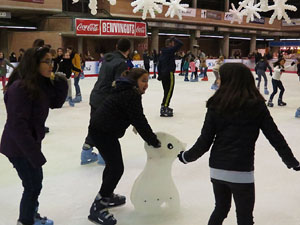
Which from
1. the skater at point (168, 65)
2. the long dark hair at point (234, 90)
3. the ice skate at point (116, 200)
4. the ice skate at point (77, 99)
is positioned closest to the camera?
the long dark hair at point (234, 90)

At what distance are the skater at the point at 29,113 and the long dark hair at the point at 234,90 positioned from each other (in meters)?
0.92

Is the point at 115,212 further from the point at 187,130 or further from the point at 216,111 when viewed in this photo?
the point at 187,130

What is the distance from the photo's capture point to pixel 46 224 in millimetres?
2334

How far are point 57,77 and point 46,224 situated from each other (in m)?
0.97

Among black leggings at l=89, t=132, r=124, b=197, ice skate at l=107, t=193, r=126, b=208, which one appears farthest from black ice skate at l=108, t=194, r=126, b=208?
black leggings at l=89, t=132, r=124, b=197

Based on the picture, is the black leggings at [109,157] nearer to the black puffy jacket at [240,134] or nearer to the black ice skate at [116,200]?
the black ice skate at [116,200]

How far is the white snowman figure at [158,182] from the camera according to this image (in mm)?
2437

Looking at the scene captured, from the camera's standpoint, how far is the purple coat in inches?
73.3

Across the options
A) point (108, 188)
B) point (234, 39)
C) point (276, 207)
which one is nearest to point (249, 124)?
point (108, 188)

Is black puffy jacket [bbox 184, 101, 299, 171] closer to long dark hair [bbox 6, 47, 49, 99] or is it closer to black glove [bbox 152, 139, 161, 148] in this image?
black glove [bbox 152, 139, 161, 148]

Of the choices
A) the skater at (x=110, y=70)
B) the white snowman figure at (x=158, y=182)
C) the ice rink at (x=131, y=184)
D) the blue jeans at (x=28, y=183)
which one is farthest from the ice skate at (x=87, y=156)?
the blue jeans at (x=28, y=183)

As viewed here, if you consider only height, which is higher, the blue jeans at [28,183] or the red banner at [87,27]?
the red banner at [87,27]

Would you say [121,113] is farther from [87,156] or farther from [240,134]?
[87,156]

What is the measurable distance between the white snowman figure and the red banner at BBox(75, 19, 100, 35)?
57.5 feet
